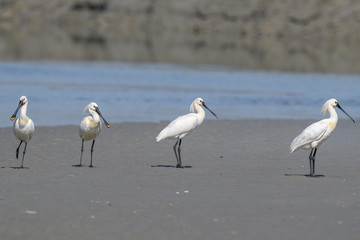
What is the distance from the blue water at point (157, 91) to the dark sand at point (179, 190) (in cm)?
451

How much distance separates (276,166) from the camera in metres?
13.4

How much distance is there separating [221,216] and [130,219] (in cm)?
103

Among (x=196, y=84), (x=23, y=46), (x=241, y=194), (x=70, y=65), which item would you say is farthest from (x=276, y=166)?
(x=23, y=46)

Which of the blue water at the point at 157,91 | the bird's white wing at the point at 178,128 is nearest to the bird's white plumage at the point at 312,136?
the bird's white wing at the point at 178,128

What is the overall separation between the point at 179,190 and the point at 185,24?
92272 millimetres

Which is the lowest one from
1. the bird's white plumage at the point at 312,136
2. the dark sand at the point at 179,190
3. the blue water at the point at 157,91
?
the blue water at the point at 157,91

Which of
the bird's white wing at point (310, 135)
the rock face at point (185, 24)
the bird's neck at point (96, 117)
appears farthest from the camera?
the rock face at point (185, 24)

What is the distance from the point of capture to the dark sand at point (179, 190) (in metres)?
8.65

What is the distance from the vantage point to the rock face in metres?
69.7

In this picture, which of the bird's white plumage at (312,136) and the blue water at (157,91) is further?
the blue water at (157,91)

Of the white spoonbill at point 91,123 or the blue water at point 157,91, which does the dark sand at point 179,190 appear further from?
the blue water at point 157,91

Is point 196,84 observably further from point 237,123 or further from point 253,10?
point 253,10

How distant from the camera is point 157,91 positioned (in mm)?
28969

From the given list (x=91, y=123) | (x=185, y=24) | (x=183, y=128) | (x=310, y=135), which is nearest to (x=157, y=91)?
(x=183, y=128)
